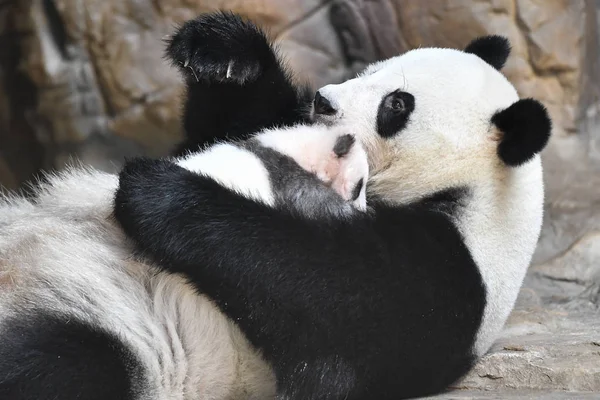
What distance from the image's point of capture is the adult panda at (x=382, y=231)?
242 centimetres

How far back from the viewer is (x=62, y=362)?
2.28m

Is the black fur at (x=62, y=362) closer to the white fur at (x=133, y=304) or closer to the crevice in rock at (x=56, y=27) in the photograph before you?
the white fur at (x=133, y=304)

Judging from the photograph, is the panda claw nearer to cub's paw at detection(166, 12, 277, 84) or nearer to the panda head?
the panda head

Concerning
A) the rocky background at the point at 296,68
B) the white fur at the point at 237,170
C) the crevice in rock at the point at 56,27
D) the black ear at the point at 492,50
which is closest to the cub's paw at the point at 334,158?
the white fur at the point at 237,170

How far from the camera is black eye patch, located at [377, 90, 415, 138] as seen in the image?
2.91 m

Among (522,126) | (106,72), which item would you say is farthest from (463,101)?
(106,72)

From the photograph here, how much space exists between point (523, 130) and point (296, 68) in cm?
277

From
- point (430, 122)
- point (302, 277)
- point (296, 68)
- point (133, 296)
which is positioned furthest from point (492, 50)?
point (296, 68)

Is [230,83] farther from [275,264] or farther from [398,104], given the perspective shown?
[275,264]

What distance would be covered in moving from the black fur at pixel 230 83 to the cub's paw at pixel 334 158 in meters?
0.44

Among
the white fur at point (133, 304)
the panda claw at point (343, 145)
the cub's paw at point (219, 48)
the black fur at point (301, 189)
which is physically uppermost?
the cub's paw at point (219, 48)

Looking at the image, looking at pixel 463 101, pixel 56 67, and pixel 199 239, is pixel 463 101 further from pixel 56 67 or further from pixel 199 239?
pixel 56 67

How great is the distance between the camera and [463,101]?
285 cm

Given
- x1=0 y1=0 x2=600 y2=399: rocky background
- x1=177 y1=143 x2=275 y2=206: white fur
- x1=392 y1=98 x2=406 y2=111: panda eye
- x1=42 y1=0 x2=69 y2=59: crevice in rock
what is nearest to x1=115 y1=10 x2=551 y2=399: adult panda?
x1=392 y1=98 x2=406 y2=111: panda eye
